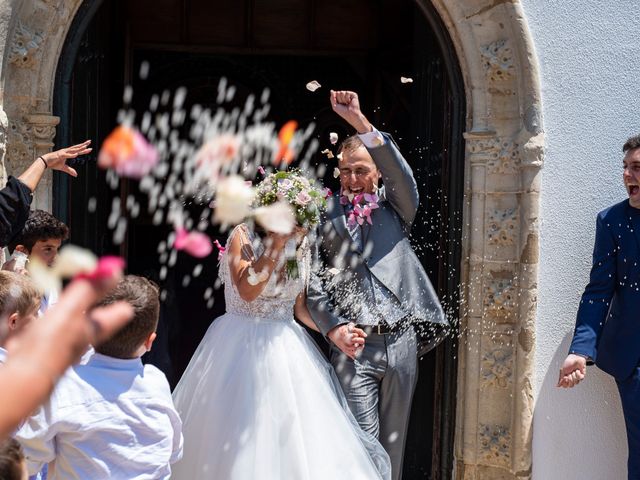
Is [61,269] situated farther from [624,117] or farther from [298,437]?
[624,117]

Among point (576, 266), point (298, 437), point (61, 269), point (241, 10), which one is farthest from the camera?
point (241, 10)

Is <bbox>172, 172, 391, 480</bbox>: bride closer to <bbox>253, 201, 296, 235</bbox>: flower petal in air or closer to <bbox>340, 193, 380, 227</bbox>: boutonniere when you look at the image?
<bbox>253, 201, 296, 235</bbox>: flower petal in air

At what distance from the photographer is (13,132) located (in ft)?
13.1

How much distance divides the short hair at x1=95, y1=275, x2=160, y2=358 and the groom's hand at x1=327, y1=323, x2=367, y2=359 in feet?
3.89

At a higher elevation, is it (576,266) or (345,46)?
(345,46)

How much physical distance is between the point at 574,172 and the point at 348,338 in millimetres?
1490

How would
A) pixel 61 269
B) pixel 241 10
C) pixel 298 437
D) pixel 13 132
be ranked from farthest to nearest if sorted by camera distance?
pixel 241 10 → pixel 13 132 → pixel 298 437 → pixel 61 269

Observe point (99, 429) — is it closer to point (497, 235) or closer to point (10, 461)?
point (10, 461)

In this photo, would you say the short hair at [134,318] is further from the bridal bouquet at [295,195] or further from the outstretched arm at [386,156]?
the outstretched arm at [386,156]

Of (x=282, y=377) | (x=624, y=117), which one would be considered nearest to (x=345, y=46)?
(x=624, y=117)

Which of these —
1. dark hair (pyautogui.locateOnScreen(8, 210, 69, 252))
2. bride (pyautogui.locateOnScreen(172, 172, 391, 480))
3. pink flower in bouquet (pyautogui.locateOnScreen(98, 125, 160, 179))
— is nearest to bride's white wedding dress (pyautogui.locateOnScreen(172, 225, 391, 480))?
bride (pyautogui.locateOnScreen(172, 172, 391, 480))

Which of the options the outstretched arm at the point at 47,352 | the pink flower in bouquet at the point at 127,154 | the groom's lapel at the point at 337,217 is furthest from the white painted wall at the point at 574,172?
the outstretched arm at the point at 47,352

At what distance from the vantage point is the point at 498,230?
4.39 m

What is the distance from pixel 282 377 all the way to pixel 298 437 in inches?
9.7
